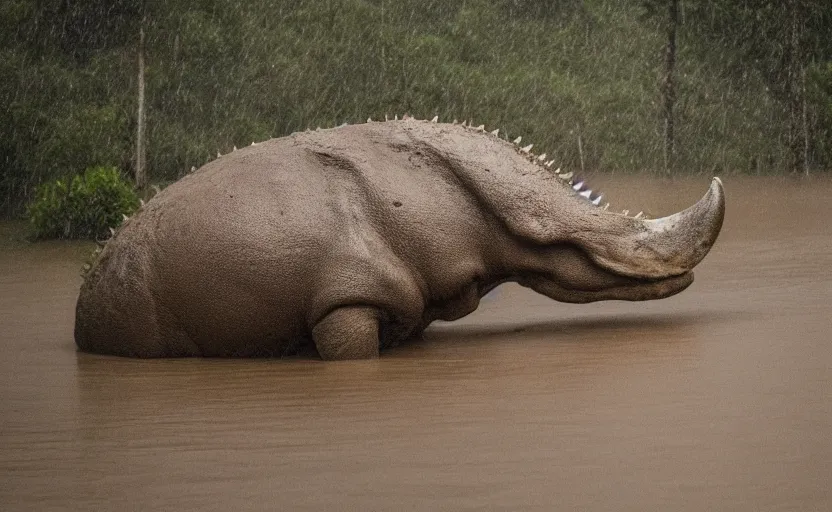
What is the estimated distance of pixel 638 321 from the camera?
831 centimetres

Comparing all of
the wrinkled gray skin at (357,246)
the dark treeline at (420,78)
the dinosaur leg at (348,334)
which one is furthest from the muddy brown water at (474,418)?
the dark treeline at (420,78)

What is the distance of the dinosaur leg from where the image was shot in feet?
24.4

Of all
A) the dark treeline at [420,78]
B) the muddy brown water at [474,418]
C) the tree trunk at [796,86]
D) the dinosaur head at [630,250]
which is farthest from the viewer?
the tree trunk at [796,86]

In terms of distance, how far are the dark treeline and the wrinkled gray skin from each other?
12754 millimetres

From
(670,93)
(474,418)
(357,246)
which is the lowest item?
(670,93)

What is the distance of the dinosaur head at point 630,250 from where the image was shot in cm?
787

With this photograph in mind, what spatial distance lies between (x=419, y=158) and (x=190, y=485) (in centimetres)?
317

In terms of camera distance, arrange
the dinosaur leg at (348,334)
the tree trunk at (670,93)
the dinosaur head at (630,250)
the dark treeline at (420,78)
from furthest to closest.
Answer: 1. the tree trunk at (670,93)
2. the dark treeline at (420,78)
3. the dinosaur head at (630,250)
4. the dinosaur leg at (348,334)

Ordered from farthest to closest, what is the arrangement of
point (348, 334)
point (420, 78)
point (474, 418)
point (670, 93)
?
point (420, 78) → point (670, 93) → point (348, 334) → point (474, 418)

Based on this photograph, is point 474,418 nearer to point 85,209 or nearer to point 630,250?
point 630,250

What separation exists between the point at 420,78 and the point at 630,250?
23.2m

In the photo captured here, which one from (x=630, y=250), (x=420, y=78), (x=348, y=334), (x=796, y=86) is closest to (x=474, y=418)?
(x=348, y=334)

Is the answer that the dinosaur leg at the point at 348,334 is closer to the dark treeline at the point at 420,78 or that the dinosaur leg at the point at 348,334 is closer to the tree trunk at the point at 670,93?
the dark treeline at the point at 420,78

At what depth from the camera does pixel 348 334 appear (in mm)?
7469
